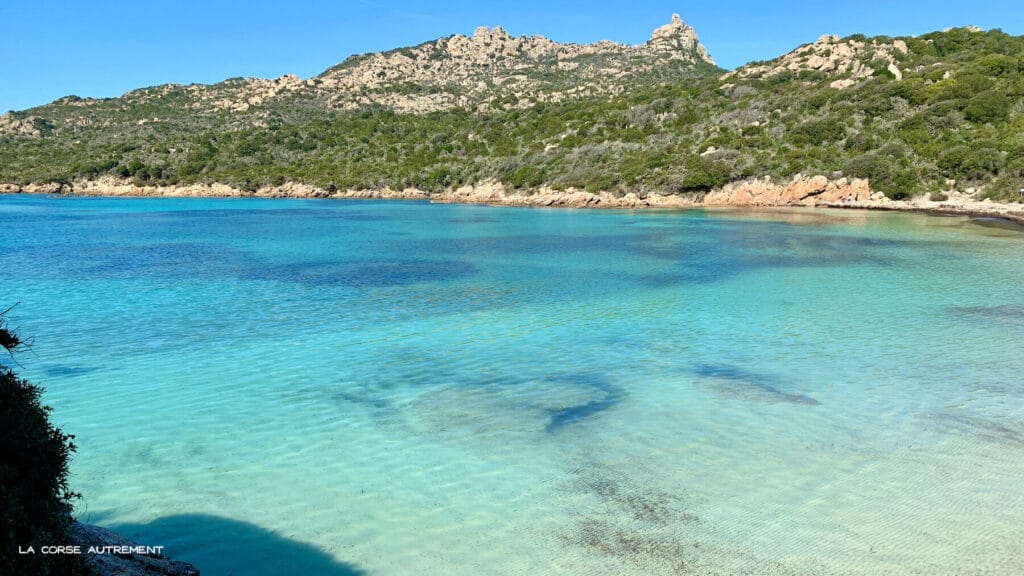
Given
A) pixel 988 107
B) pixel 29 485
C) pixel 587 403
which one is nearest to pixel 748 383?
pixel 587 403

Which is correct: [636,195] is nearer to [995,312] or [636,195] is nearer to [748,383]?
[995,312]

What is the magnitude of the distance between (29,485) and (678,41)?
5536 inches

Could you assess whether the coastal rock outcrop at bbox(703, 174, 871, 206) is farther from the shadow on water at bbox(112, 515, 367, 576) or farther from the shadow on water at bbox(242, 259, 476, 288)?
the shadow on water at bbox(112, 515, 367, 576)

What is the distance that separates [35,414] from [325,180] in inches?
3148

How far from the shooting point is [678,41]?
427 feet

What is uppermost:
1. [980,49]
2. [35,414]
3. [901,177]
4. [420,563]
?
[980,49]

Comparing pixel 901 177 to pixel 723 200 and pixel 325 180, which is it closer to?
pixel 723 200

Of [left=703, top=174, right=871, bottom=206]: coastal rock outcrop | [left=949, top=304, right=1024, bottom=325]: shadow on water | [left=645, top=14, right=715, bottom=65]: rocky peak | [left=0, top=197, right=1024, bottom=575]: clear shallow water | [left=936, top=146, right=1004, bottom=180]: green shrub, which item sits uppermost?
[left=645, top=14, right=715, bottom=65]: rocky peak

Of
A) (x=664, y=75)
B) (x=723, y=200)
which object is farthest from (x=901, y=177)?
(x=664, y=75)

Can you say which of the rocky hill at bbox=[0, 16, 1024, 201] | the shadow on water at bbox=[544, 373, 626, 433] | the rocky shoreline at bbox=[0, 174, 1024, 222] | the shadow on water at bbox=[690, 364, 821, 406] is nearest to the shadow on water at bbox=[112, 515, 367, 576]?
the shadow on water at bbox=[544, 373, 626, 433]

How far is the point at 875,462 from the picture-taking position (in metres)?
6.74

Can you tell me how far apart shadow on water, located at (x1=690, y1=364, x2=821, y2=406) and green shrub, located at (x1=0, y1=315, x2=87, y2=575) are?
7.69 meters

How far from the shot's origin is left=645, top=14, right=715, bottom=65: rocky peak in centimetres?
12619

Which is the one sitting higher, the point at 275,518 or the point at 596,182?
the point at 596,182
